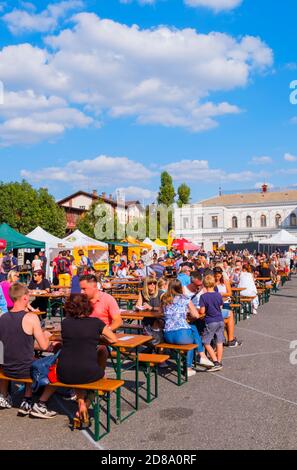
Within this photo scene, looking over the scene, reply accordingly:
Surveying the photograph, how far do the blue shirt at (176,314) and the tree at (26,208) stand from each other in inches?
2126

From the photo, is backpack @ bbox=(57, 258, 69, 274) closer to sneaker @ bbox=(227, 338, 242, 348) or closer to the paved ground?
sneaker @ bbox=(227, 338, 242, 348)

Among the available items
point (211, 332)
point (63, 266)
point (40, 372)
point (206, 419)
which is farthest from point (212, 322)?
point (63, 266)

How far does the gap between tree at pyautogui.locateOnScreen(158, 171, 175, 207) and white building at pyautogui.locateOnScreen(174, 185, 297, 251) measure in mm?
5574

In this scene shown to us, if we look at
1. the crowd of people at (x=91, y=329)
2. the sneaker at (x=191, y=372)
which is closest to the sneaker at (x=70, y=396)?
the crowd of people at (x=91, y=329)

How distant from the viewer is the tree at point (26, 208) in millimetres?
57969

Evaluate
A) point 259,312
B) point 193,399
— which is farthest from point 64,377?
point 259,312

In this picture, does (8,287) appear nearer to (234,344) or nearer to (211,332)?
(211,332)

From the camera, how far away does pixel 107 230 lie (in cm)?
6003

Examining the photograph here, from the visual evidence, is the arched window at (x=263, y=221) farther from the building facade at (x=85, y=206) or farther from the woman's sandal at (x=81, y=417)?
the woman's sandal at (x=81, y=417)

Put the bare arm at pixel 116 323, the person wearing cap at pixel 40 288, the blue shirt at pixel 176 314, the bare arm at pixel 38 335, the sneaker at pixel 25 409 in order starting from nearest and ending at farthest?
the bare arm at pixel 38 335, the sneaker at pixel 25 409, the bare arm at pixel 116 323, the blue shirt at pixel 176 314, the person wearing cap at pixel 40 288

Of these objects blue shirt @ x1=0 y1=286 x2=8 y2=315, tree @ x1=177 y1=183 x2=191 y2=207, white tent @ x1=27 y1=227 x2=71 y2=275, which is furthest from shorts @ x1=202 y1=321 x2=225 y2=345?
tree @ x1=177 y1=183 x2=191 y2=207

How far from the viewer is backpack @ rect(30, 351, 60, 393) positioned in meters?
5.06
